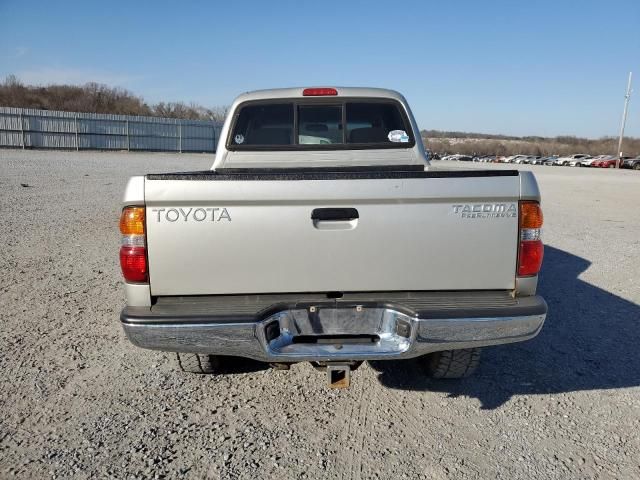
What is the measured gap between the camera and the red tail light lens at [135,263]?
2.51 m

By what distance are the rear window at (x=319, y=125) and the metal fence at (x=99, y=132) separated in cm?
3385

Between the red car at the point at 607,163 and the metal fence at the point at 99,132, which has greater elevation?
the metal fence at the point at 99,132

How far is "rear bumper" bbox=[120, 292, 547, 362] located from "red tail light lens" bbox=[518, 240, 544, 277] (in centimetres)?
16

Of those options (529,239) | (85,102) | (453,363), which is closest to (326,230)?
(529,239)

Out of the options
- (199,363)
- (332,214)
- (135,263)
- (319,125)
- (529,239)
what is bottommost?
(199,363)

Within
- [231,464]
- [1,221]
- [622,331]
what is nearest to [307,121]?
[231,464]

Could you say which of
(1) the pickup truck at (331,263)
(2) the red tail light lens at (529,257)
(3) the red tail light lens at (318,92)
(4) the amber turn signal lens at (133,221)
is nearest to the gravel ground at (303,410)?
(1) the pickup truck at (331,263)

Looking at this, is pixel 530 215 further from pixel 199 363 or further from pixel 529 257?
pixel 199 363

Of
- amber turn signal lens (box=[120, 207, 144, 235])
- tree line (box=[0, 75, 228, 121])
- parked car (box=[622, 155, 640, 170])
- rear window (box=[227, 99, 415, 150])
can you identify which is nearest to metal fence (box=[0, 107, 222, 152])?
tree line (box=[0, 75, 228, 121])

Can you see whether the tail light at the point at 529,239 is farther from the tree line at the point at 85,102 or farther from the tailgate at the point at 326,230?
the tree line at the point at 85,102

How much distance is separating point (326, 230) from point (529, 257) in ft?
3.72

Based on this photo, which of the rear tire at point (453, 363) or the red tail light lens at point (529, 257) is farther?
the rear tire at point (453, 363)

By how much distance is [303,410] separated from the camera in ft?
9.86

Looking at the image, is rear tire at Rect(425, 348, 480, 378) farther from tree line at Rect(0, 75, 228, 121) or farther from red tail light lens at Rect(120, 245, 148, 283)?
tree line at Rect(0, 75, 228, 121)
